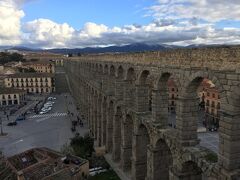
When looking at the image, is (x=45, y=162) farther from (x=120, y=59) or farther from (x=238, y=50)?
(x=238, y=50)

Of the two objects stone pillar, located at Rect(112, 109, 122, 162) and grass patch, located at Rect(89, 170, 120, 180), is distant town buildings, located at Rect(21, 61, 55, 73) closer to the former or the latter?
stone pillar, located at Rect(112, 109, 122, 162)

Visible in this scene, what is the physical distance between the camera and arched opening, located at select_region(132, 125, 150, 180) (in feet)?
90.3

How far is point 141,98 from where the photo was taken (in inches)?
1065

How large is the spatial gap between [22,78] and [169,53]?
3772 inches

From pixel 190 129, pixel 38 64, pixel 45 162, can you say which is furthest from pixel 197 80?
pixel 38 64

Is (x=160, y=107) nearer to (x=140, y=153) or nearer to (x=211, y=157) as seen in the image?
(x=211, y=157)

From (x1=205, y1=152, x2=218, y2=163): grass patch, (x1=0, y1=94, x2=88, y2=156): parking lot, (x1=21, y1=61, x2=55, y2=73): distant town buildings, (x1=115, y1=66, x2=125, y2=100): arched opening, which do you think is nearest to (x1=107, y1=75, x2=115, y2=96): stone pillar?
(x1=115, y1=66, x2=125, y2=100): arched opening

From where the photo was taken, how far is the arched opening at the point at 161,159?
23562 millimetres

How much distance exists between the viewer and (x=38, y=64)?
142000 mm

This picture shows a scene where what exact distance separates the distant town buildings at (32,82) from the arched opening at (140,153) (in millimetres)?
87308

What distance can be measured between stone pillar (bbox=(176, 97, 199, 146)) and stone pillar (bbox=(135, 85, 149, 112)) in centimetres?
759

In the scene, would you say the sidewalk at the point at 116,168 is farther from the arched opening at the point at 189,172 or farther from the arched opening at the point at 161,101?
the arched opening at the point at 189,172

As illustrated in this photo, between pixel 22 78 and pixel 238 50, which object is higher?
pixel 238 50

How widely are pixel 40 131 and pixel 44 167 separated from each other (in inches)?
1139
